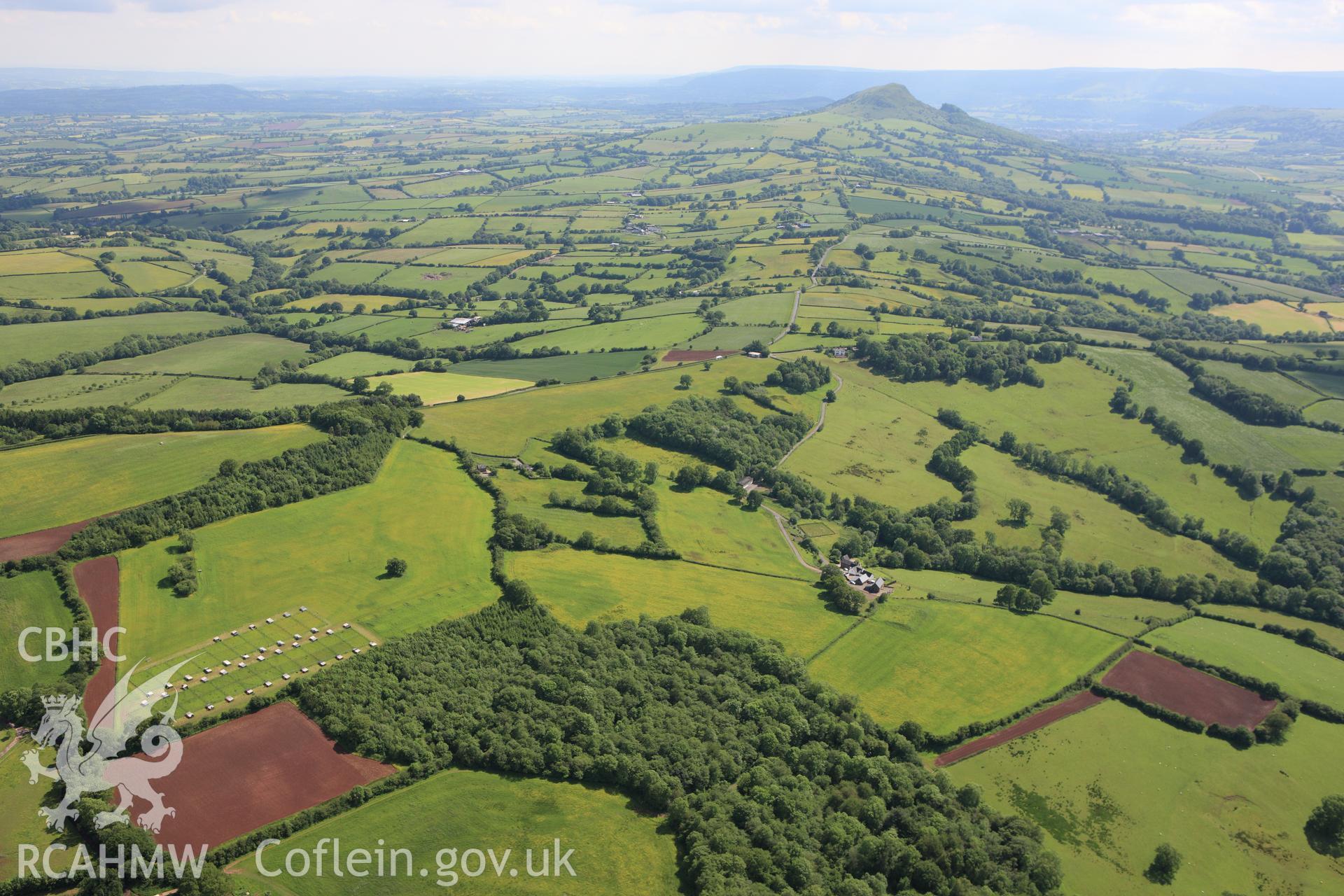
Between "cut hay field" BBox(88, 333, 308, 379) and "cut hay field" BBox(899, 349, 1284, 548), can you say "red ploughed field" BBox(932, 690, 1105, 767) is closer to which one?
"cut hay field" BBox(899, 349, 1284, 548)

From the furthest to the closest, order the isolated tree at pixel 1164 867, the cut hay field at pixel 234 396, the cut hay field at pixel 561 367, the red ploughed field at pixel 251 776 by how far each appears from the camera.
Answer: the cut hay field at pixel 561 367 → the cut hay field at pixel 234 396 → the isolated tree at pixel 1164 867 → the red ploughed field at pixel 251 776

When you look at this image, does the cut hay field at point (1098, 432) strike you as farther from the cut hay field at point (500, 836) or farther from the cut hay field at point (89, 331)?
the cut hay field at point (89, 331)

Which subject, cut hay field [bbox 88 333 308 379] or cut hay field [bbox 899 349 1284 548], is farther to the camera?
cut hay field [bbox 88 333 308 379]

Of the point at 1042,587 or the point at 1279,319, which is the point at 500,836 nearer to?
the point at 1042,587

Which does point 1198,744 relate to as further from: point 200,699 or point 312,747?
point 200,699

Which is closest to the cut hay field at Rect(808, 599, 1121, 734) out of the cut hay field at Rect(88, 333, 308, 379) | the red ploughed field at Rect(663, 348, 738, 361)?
the red ploughed field at Rect(663, 348, 738, 361)

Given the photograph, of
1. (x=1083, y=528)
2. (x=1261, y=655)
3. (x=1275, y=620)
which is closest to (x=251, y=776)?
(x=1261, y=655)

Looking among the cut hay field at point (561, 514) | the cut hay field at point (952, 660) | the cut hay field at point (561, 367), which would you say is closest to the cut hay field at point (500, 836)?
the cut hay field at point (952, 660)
